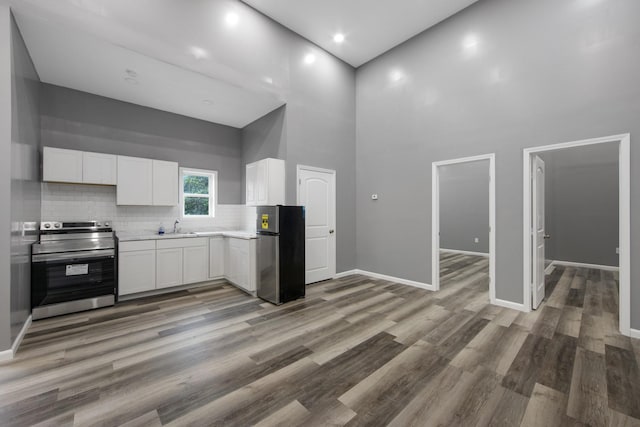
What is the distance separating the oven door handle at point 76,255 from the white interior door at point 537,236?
5.75m

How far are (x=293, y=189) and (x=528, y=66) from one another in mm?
3662

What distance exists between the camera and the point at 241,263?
14.1ft

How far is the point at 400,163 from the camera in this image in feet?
15.5

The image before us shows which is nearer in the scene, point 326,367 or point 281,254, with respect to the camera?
point 326,367

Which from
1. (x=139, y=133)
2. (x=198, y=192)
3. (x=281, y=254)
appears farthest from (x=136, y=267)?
(x=139, y=133)

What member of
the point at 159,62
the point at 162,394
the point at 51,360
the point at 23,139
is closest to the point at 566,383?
the point at 162,394

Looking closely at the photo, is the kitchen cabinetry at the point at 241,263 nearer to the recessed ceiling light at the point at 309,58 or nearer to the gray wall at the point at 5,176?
the gray wall at the point at 5,176

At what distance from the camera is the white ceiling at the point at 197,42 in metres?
2.80

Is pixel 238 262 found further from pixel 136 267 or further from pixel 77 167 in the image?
pixel 77 167

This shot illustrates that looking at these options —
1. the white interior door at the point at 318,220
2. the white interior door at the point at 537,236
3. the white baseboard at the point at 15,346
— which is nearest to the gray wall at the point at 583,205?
the white interior door at the point at 537,236

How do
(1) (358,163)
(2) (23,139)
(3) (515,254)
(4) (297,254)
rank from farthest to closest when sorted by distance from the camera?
(1) (358,163) → (4) (297,254) → (3) (515,254) → (2) (23,139)

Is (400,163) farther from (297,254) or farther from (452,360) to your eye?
(452,360)

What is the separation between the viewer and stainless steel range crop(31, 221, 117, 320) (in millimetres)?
3117

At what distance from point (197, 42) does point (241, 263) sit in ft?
10.5
